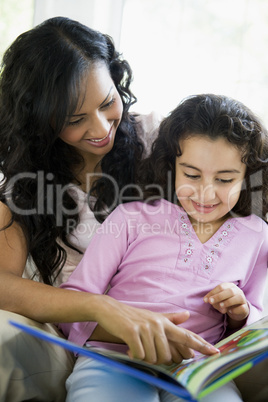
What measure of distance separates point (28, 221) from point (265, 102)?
1.25 metres

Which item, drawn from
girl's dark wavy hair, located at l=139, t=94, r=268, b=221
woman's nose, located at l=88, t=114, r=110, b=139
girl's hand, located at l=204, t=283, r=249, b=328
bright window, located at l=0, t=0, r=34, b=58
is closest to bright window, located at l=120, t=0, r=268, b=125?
bright window, located at l=0, t=0, r=34, b=58

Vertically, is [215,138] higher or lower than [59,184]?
higher

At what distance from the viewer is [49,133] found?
1.62 meters

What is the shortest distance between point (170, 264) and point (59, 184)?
0.50m

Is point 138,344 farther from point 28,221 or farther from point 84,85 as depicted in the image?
point 84,85

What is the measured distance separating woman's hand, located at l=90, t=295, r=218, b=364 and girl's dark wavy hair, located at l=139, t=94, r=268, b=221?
50 cm

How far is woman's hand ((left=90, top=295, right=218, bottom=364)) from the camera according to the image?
1138mm

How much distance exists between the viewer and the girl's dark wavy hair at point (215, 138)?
4.79 feet

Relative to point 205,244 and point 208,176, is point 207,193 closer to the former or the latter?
point 208,176

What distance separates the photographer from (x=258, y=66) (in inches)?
91.8

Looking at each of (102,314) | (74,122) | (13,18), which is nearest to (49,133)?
(74,122)

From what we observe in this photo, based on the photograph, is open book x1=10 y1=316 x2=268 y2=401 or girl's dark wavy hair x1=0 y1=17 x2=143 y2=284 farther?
girl's dark wavy hair x1=0 y1=17 x2=143 y2=284

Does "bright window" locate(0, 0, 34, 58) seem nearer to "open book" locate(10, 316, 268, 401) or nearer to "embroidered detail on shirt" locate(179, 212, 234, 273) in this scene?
"embroidered detail on shirt" locate(179, 212, 234, 273)

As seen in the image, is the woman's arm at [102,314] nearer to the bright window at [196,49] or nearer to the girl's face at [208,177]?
the girl's face at [208,177]
